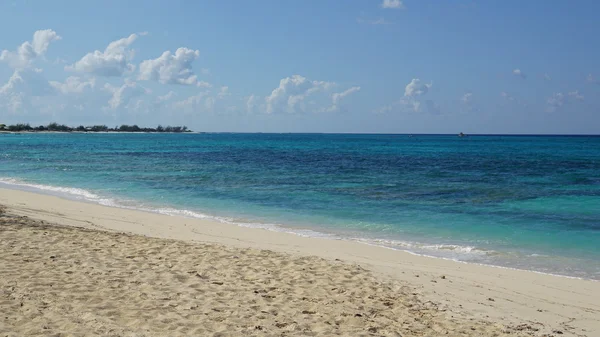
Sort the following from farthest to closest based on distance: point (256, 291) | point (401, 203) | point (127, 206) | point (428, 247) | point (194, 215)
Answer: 1. point (401, 203)
2. point (127, 206)
3. point (194, 215)
4. point (428, 247)
5. point (256, 291)

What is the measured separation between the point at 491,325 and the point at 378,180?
68.1 ft

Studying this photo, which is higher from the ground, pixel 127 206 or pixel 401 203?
pixel 401 203

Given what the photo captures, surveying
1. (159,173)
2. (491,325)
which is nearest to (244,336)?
(491,325)

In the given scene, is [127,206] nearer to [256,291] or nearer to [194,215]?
[194,215]

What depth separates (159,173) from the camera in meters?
31.8

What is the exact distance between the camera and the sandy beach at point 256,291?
5.99 m

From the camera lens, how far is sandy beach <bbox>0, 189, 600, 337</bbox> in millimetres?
5992

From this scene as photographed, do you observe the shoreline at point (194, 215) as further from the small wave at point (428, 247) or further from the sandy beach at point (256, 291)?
the sandy beach at point (256, 291)

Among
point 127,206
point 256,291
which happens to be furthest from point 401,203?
point 256,291

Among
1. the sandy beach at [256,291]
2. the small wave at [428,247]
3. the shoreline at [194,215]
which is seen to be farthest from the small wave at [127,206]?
the sandy beach at [256,291]

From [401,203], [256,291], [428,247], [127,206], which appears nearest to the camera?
[256,291]

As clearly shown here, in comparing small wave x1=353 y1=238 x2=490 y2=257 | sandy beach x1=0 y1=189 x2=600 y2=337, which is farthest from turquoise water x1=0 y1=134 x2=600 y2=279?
sandy beach x1=0 y1=189 x2=600 y2=337

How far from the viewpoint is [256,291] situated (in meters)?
7.33

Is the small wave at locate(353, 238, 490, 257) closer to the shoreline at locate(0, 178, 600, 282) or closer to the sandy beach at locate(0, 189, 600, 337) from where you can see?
the shoreline at locate(0, 178, 600, 282)
